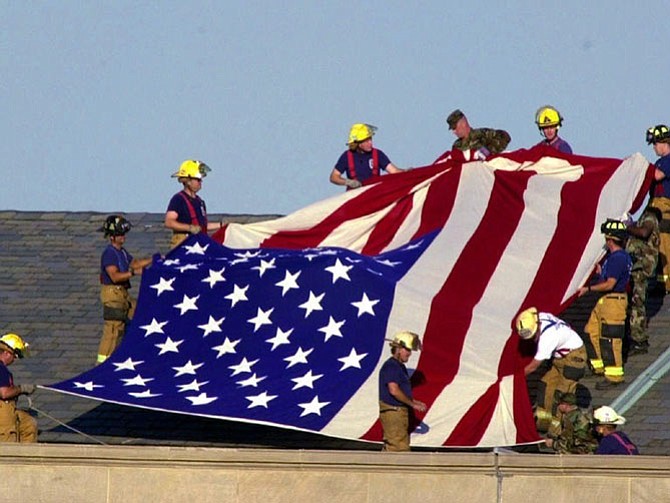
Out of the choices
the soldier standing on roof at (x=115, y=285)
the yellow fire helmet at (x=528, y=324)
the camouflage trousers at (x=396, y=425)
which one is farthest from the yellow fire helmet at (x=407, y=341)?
the soldier standing on roof at (x=115, y=285)

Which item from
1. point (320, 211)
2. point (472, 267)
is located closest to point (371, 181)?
point (320, 211)

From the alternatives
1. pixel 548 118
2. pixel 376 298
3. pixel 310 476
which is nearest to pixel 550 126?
pixel 548 118

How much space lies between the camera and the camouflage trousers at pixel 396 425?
21.6 metres

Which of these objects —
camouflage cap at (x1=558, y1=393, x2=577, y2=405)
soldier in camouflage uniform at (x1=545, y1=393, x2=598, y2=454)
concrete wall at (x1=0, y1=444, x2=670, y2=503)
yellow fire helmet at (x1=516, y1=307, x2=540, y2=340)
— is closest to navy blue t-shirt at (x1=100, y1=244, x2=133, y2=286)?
concrete wall at (x1=0, y1=444, x2=670, y2=503)

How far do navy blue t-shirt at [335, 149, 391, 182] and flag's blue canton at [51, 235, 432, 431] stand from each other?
2.38m

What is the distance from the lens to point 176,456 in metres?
21.3

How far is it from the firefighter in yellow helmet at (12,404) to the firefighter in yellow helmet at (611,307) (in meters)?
5.54

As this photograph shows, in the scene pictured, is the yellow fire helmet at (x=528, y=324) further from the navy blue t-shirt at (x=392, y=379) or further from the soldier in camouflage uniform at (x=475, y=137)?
the soldier in camouflage uniform at (x=475, y=137)

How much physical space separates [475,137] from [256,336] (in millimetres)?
4264

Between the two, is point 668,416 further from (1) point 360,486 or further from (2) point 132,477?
(2) point 132,477

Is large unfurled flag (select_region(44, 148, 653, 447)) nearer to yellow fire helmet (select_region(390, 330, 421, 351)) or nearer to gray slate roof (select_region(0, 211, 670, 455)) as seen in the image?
gray slate roof (select_region(0, 211, 670, 455))

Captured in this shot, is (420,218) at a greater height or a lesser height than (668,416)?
greater

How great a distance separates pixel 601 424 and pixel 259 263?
4371 mm

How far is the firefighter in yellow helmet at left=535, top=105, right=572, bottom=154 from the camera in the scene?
2588cm
